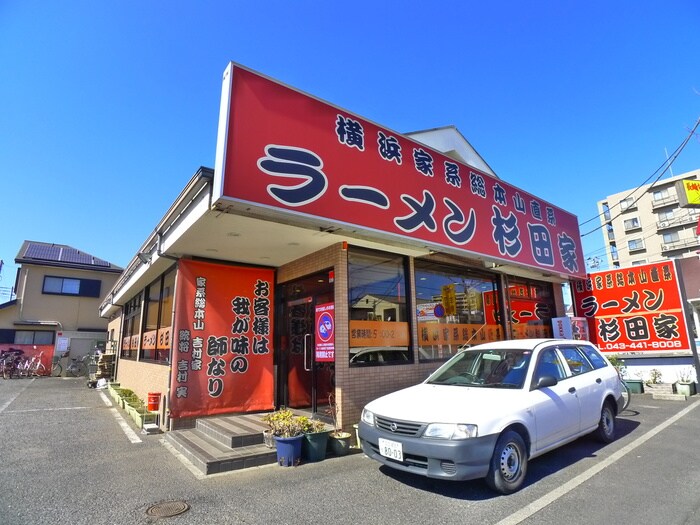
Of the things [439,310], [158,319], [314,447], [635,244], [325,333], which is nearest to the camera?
[314,447]

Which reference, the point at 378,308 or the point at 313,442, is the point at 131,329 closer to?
the point at 378,308

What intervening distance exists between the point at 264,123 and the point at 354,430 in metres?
4.89

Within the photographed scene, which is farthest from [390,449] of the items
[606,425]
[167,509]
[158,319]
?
[158,319]

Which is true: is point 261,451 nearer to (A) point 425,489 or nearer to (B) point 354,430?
(B) point 354,430

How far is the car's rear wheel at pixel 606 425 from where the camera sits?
5801 mm

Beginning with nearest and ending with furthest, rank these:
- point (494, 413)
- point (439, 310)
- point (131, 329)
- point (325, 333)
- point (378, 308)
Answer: point (494, 413), point (325, 333), point (378, 308), point (439, 310), point (131, 329)

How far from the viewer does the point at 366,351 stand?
6867mm

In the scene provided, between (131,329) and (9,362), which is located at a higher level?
(131,329)

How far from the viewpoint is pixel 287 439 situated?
5199 millimetres

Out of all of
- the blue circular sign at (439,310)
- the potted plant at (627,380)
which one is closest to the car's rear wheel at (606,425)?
the blue circular sign at (439,310)

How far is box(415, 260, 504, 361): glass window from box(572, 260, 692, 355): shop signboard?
14.7 feet

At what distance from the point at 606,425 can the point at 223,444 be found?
5.88 meters

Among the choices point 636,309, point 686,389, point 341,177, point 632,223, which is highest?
point 632,223

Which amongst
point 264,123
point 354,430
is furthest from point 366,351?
point 264,123
